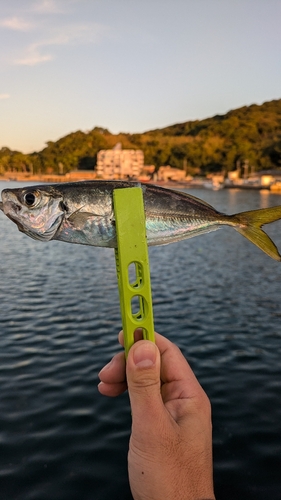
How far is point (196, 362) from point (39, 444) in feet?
19.9

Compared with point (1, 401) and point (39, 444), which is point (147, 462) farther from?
point (1, 401)

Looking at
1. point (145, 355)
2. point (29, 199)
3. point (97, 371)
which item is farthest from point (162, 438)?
point (97, 371)

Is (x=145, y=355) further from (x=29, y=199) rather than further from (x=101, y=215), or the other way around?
(x=29, y=199)

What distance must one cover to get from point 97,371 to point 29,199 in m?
11.4

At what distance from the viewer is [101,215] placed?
2.48 m

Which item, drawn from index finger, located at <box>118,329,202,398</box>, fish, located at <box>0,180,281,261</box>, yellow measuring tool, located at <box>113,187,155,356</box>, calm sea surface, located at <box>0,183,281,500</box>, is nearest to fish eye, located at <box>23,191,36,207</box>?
fish, located at <box>0,180,281,261</box>

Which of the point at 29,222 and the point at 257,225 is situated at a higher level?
the point at 29,222

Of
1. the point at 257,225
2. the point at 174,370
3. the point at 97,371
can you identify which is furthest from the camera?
the point at 97,371

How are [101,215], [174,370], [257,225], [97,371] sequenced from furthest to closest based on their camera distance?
[97,371] < [174,370] < [257,225] < [101,215]

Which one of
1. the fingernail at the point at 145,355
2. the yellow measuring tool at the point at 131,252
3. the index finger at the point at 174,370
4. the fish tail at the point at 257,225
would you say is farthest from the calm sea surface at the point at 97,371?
the fish tail at the point at 257,225

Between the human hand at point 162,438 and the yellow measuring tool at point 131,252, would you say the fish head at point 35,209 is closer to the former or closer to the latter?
the yellow measuring tool at point 131,252

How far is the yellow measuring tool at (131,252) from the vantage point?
2.44 meters

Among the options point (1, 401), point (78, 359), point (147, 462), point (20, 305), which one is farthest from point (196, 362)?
point (147, 462)

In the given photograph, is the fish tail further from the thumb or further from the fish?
the thumb
